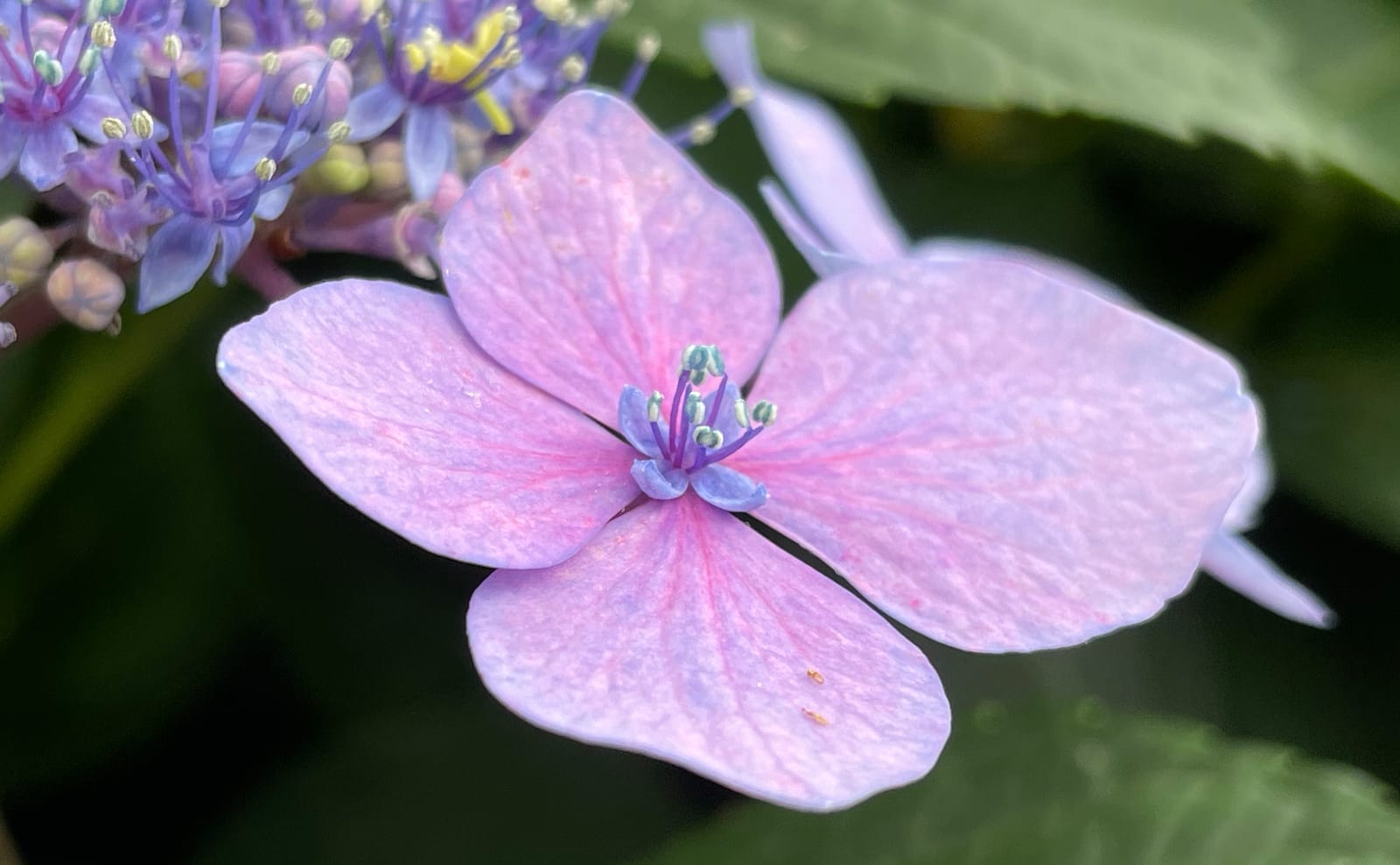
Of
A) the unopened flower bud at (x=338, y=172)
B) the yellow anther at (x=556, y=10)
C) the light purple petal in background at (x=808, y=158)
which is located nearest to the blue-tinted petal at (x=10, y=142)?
the unopened flower bud at (x=338, y=172)

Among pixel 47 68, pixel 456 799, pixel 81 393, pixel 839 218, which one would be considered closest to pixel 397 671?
pixel 456 799

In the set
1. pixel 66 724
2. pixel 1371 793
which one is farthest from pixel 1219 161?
pixel 66 724

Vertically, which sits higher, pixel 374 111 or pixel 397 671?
pixel 374 111

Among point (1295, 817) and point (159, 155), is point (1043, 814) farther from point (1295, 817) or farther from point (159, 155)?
point (159, 155)

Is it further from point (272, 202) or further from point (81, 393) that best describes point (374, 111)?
point (81, 393)

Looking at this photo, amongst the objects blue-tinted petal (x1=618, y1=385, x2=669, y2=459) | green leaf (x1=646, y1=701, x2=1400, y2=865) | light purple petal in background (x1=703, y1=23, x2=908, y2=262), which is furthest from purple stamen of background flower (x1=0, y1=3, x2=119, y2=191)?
green leaf (x1=646, y1=701, x2=1400, y2=865)
